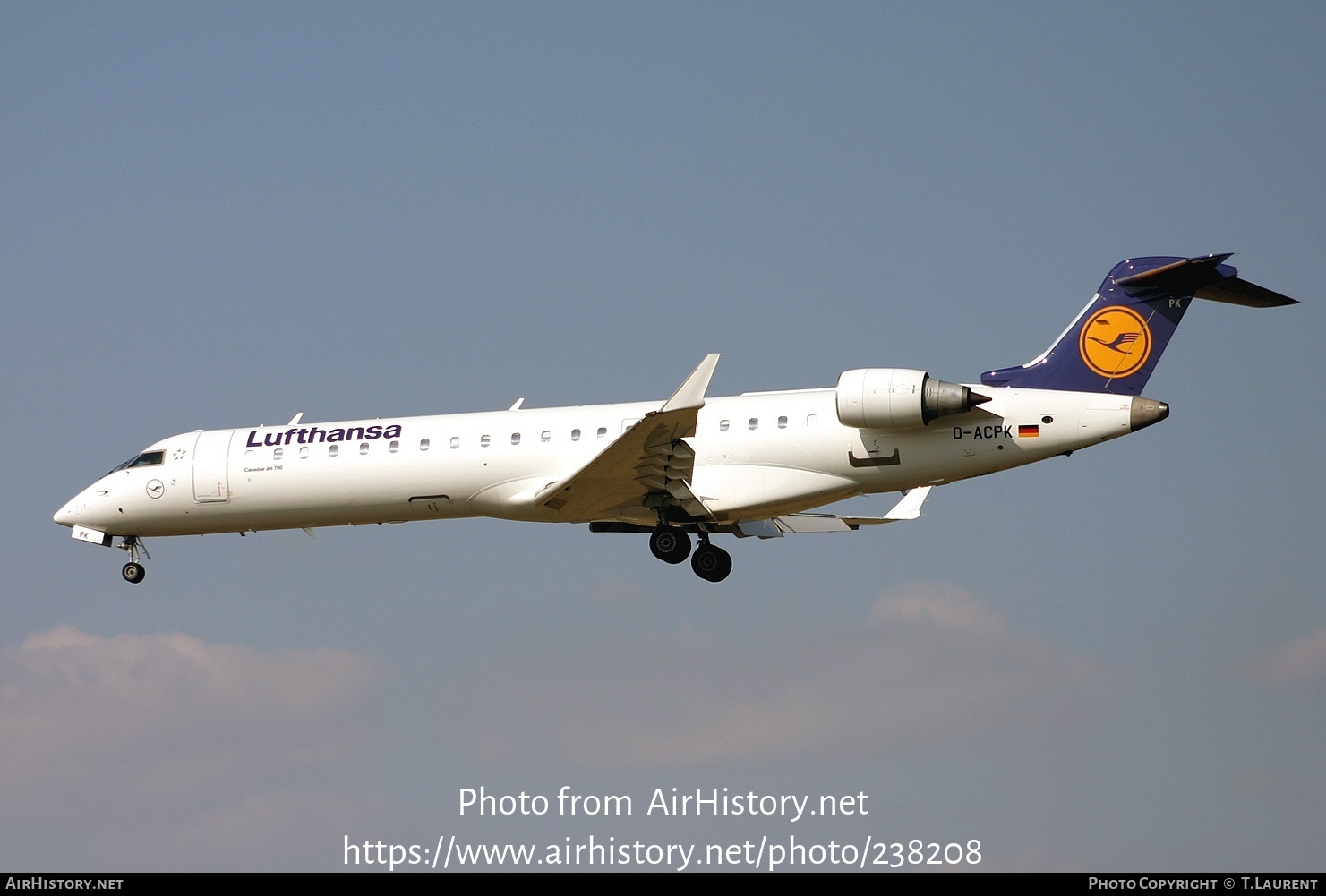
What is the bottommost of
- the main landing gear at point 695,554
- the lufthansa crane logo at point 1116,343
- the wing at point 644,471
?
the main landing gear at point 695,554

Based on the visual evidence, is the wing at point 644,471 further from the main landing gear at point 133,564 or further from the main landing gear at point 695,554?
the main landing gear at point 133,564

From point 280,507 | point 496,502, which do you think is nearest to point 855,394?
point 496,502

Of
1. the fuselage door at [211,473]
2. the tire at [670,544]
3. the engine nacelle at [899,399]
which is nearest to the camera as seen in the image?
the engine nacelle at [899,399]

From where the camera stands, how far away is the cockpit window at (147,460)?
28144mm

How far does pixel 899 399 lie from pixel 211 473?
1200 cm

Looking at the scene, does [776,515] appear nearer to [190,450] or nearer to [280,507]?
[280,507]

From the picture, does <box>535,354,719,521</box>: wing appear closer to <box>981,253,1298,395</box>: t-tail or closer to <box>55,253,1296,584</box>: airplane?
<box>55,253,1296,584</box>: airplane

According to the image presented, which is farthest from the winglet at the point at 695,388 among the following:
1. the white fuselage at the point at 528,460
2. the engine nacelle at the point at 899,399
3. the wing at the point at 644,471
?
the engine nacelle at the point at 899,399

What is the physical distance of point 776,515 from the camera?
25984mm

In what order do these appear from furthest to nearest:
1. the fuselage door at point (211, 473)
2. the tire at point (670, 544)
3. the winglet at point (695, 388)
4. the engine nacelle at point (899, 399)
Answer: the fuselage door at point (211, 473) < the tire at point (670, 544) < the engine nacelle at point (899, 399) < the winglet at point (695, 388)

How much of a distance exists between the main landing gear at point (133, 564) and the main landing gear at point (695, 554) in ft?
30.9

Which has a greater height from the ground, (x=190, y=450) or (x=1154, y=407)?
(x=190, y=450)

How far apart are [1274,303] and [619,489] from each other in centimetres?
1068

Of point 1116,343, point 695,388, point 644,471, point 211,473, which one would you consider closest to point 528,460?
point 644,471
